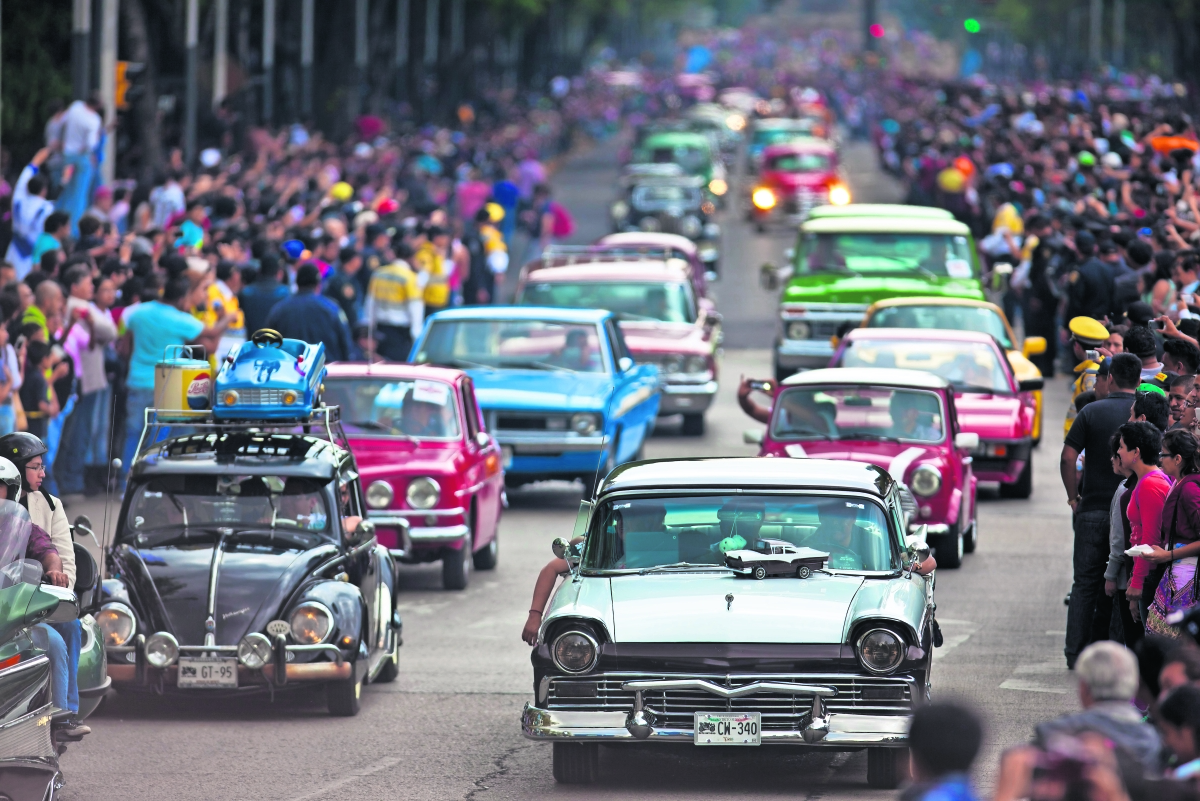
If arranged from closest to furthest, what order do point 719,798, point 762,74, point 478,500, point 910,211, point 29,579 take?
point 29,579 < point 719,798 < point 478,500 < point 910,211 < point 762,74

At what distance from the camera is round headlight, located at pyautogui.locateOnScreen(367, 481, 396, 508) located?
46.9 feet

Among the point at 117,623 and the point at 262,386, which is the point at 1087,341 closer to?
the point at 262,386

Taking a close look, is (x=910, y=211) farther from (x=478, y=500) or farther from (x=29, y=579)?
(x=29, y=579)

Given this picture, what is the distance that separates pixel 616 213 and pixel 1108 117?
1083 cm

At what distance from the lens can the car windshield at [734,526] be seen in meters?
9.68

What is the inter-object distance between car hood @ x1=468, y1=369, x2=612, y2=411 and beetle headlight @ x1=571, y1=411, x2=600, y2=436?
0.24ft

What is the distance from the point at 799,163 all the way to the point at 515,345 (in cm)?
3083

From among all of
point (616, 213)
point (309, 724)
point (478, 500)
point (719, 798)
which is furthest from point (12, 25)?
point (719, 798)

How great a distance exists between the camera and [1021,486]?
18.2 metres

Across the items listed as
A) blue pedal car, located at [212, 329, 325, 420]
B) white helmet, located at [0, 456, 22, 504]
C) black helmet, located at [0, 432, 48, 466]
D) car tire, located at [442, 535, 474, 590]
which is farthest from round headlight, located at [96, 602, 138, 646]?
car tire, located at [442, 535, 474, 590]

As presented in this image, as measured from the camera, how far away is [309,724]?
10758mm

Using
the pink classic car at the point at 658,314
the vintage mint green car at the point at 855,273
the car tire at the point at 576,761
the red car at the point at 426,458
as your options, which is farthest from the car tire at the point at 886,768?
the vintage mint green car at the point at 855,273

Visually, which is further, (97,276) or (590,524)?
(97,276)

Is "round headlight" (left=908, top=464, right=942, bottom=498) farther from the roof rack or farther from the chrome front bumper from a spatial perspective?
the chrome front bumper
